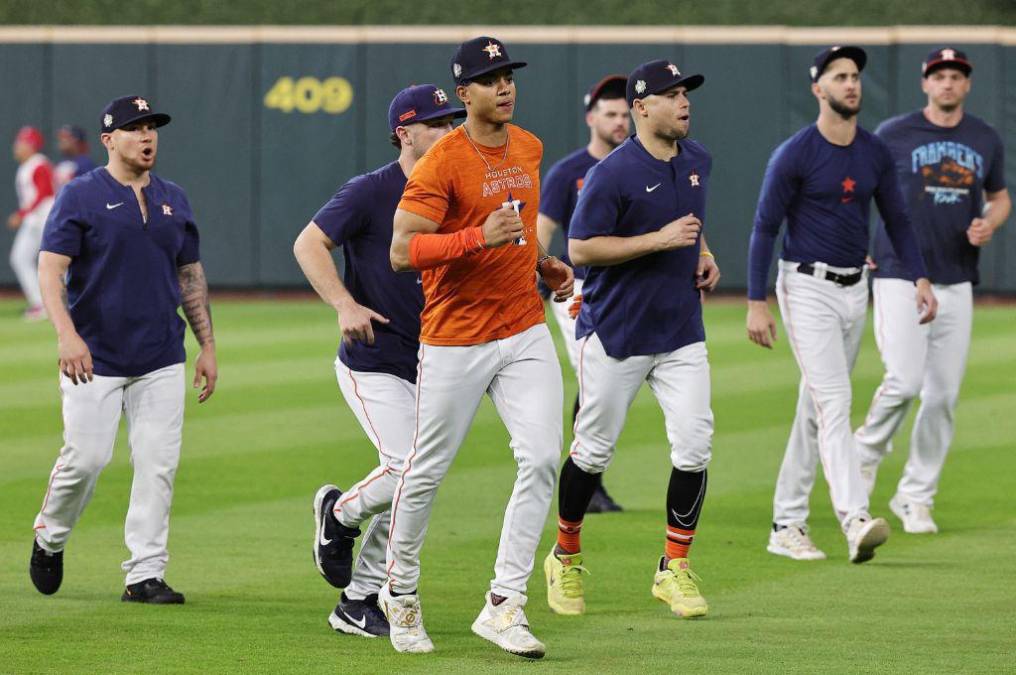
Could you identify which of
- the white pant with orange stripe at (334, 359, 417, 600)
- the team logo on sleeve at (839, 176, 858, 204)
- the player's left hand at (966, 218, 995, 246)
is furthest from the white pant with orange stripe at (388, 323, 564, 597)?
the player's left hand at (966, 218, 995, 246)

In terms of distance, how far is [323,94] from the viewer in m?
24.5

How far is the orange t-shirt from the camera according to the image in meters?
6.48

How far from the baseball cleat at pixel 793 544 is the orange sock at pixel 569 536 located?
143cm

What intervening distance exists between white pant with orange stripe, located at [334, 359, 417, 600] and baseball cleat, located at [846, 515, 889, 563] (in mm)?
2298

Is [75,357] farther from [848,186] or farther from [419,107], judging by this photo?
[848,186]

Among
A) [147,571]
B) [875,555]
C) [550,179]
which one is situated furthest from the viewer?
[550,179]

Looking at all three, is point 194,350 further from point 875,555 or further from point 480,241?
point 480,241

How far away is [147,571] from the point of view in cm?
753

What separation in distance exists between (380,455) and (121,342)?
1.44 metres

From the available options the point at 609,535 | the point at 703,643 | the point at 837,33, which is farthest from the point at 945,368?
the point at 837,33

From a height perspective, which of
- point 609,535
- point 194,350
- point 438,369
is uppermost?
point 438,369

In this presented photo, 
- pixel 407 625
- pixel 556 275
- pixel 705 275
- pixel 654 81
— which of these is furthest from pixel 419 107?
pixel 407 625

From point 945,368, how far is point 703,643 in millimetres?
3514

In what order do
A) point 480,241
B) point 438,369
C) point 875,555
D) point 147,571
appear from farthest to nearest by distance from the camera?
point 875,555
point 147,571
point 438,369
point 480,241
